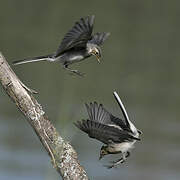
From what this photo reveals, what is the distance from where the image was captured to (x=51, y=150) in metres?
4.55

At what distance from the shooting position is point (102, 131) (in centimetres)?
469

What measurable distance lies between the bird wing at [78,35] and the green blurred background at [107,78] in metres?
2.94

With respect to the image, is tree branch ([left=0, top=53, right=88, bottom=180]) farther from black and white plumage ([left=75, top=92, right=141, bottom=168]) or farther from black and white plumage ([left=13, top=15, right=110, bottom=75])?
black and white plumage ([left=13, top=15, right=110, bottom=75])

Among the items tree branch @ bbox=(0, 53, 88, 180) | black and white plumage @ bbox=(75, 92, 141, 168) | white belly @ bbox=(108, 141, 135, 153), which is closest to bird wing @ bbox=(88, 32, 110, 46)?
black and white plumage @ bbox=(75, 92, 141, 168)

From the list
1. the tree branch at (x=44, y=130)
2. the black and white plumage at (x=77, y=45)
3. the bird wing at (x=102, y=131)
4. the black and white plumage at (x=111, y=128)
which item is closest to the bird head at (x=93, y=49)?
the black and white plumage at (x=77, y=45)

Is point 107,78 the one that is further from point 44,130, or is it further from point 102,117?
point 44,130

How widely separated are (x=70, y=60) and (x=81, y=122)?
1.06 m

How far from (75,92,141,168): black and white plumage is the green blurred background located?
3578 millimetres

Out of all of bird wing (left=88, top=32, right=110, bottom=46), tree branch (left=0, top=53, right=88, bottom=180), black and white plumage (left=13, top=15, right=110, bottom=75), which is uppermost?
bird wing (left=88, top=32, right=110, bottom=46)

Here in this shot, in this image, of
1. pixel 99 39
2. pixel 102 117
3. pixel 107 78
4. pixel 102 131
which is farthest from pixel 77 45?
pixel 107 78

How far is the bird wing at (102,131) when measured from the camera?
15.2ft

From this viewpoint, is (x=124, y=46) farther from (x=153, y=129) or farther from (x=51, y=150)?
(x=51, y=150)

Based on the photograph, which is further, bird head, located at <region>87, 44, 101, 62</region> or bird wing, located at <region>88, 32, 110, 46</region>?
bird wing, located at <region>88, 32, 110, 46</region>

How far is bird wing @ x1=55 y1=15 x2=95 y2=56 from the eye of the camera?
5566 mm
